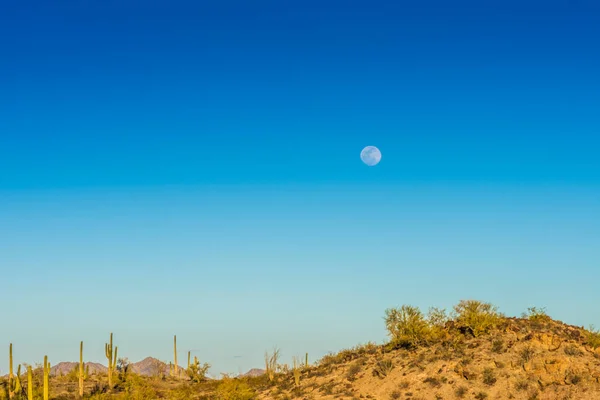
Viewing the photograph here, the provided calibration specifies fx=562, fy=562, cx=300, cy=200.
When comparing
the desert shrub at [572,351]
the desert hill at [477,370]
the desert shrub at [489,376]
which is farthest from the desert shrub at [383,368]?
the desert shrub at [572,351]

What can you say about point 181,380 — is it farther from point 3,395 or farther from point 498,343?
point 498,343

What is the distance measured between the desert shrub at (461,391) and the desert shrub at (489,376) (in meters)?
1.42

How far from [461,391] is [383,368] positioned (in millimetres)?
6999

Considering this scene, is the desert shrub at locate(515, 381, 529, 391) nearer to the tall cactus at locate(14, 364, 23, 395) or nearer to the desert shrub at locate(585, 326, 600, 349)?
the desert shrub at locate(585, 326, 600, 349)

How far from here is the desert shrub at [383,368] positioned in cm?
3917

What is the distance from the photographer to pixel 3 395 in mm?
45375

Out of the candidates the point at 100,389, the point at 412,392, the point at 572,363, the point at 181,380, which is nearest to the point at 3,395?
the point at 100,389

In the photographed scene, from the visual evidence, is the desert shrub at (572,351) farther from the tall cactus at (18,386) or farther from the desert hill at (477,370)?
the tall cactus at (18,386)

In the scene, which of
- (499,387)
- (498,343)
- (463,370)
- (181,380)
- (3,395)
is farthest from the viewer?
(181,380)

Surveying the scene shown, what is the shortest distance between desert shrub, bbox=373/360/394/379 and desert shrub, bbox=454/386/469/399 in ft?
19.9

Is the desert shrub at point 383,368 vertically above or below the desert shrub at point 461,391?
above

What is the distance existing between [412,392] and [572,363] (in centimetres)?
971

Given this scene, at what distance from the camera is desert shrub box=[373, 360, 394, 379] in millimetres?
39169

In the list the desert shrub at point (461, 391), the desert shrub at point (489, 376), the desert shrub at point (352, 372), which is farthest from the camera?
the desert shrub at point (352, 372)
